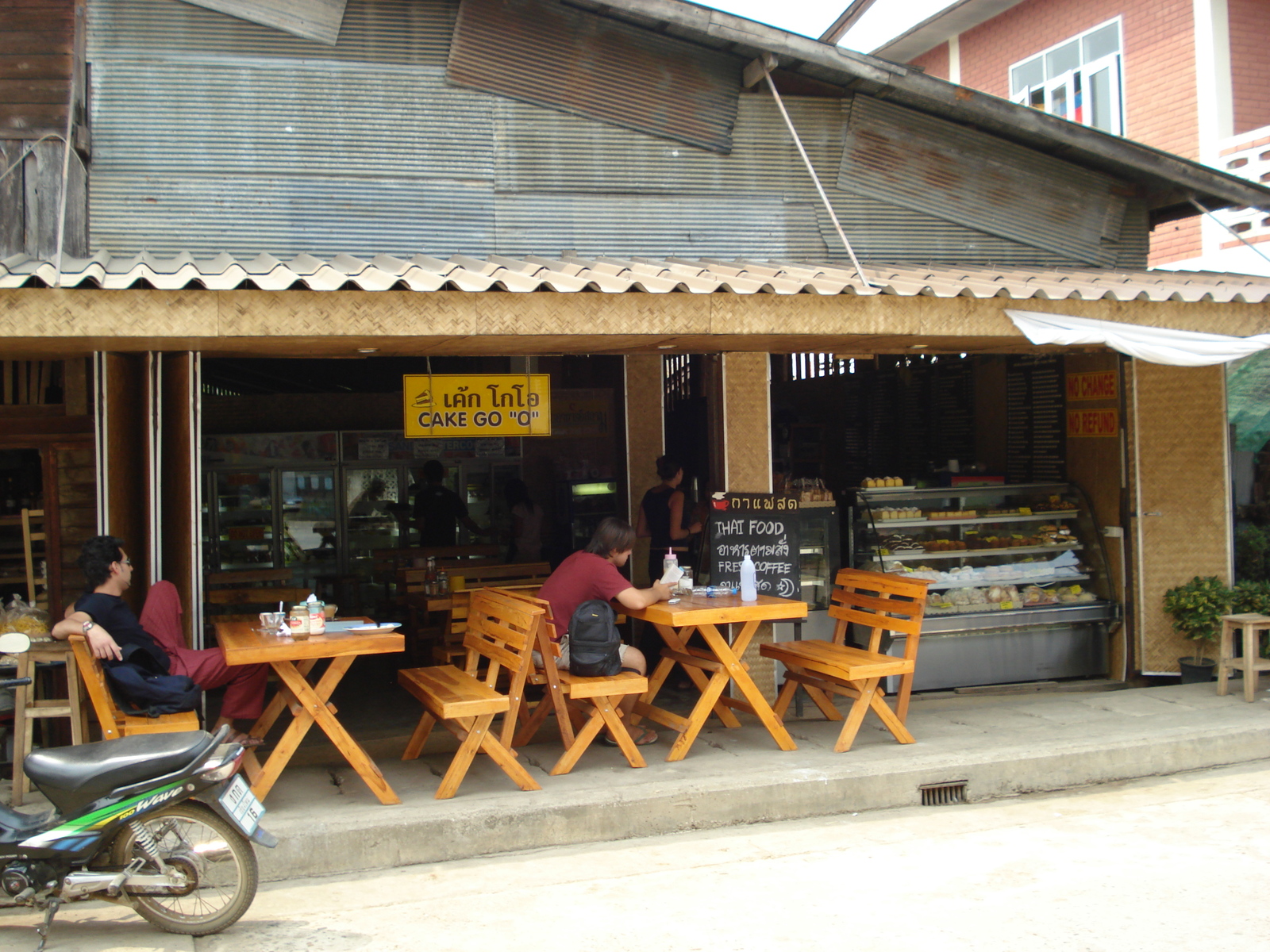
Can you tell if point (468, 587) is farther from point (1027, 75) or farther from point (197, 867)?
point (1027, 75)

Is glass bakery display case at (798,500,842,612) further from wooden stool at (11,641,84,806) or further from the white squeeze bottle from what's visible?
wooden stool at (11,641,84,806)

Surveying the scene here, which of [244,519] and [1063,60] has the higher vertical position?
[1063,60]

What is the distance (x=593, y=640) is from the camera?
6.09 meters

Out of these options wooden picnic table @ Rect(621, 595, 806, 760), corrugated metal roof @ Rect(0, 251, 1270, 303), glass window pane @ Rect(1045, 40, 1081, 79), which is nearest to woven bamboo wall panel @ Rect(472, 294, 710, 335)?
corrugated metal roof @ Rect(0, 251, 1270, 303)

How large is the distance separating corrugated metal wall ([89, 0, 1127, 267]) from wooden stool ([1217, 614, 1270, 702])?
13.0 feet

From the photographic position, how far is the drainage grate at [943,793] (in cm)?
616

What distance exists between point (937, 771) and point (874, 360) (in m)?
6.47

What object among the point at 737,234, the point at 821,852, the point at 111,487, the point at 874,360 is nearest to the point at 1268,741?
the point at 821,852

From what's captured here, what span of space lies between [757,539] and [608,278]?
7.84 feet

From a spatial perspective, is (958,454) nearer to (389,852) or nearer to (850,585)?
(850,585)

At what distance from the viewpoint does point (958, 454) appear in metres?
10.9

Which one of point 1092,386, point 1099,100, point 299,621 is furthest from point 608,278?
point 1099,100

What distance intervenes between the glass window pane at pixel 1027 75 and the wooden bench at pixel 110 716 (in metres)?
15.0

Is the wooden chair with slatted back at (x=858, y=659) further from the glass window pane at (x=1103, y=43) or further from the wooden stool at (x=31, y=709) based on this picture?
the glass window pane at (x=1103, y=43)
